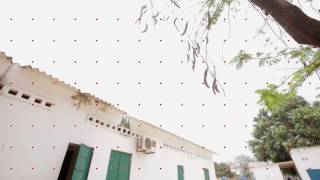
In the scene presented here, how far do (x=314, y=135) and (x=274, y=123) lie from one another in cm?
276

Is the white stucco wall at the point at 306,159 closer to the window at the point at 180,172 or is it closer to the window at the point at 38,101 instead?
the window at the point at 180,172

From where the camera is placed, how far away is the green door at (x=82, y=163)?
4094 millimetres

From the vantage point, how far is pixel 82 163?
431 cm

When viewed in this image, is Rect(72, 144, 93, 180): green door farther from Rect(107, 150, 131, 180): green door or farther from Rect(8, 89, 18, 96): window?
Rect(8, 89, 18, 96): window

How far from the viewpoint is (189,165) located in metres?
9.16

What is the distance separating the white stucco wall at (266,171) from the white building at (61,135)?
9.92 m

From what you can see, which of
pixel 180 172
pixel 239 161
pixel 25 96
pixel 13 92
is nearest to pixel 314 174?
pixel 180 172

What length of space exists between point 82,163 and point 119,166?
1.46 m

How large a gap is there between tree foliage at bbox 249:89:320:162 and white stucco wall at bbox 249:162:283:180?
5.30 ft

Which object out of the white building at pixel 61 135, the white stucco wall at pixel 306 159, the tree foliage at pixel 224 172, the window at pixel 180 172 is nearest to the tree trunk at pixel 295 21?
the white building at pixel 61 135

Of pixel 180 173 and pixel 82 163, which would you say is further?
pixel 180 173

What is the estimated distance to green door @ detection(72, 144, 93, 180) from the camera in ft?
13.4

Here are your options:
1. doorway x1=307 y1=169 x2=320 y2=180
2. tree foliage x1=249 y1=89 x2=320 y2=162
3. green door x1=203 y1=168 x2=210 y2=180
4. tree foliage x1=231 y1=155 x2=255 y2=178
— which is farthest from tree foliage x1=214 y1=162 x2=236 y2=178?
green door x1=203 y1=168 x2=210 y2=180

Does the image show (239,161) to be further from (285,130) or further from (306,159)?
(306,159)
